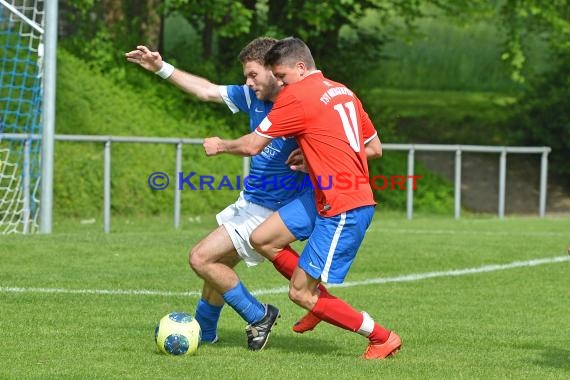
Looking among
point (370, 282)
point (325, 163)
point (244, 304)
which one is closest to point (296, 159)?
point (325, 163)

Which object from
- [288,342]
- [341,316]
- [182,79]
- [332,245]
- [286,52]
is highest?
[286,52]

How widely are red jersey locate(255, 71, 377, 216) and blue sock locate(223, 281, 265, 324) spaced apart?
0.85 metres

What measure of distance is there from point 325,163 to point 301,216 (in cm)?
47

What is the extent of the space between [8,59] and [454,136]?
49.8 feet

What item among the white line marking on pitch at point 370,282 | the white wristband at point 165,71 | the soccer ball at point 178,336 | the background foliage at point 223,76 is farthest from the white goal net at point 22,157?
the soccer ball at point 178,336

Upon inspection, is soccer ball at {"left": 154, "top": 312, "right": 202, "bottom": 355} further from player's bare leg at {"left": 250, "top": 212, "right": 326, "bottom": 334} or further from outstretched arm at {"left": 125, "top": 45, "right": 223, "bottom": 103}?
outstretched arm at {"left": 125, "top": 45, "right": 223, "bottom": 103}

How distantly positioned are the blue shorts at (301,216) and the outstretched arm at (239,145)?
0.59 metres

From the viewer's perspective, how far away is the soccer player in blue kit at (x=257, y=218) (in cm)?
870

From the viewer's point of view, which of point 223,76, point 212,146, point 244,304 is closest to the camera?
point 212,146

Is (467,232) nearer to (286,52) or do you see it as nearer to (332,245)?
(332,245)

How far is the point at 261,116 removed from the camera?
8992mm

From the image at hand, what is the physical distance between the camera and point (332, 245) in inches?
329

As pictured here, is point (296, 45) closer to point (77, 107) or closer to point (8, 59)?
point (8, 59)

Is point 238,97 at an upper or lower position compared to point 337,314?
upper
